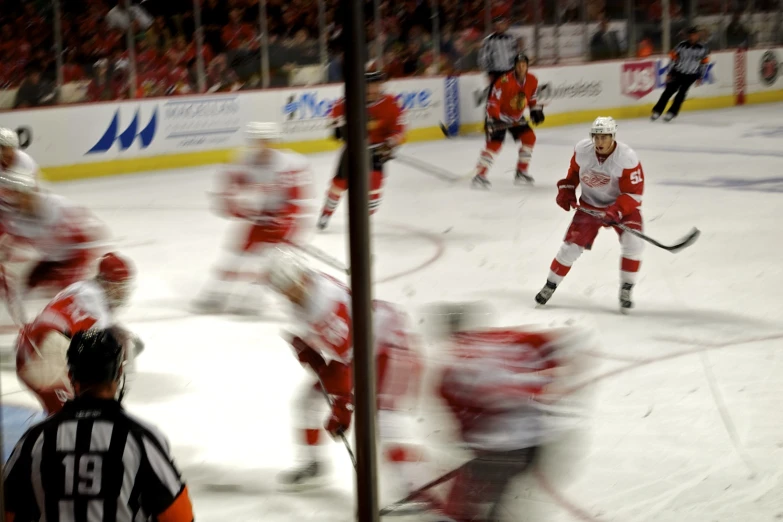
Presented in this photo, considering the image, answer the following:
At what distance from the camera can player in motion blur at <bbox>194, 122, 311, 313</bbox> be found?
5578mm

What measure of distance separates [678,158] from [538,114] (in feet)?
7.88

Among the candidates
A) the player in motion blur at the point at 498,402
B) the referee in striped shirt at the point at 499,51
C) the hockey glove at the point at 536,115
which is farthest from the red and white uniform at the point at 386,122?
the referee in striped shirt at the point at 499,51

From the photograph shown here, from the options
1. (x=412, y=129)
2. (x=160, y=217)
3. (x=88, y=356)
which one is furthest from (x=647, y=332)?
(x=412, y=129)

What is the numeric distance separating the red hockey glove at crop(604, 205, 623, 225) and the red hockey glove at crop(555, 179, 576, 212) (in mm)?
216

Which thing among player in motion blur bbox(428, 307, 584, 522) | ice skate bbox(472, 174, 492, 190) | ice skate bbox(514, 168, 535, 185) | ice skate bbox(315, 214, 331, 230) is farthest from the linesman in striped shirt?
player in motion blur bbox(428, 307, 584, 522)

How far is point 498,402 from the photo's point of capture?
2.61 meters

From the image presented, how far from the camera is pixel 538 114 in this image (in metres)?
10.1

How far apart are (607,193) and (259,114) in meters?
7.01

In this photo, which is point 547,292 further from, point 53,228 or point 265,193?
point 53,228

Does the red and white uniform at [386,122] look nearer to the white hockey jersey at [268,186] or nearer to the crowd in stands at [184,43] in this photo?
the white hockey jersey at [268,186]

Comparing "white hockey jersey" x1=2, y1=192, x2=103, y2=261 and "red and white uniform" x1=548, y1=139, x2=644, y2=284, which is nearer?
"white hockey jersey" x1=2, y1=192, x2=103, y2=261

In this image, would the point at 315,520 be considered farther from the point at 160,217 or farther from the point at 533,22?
the point at 533,22

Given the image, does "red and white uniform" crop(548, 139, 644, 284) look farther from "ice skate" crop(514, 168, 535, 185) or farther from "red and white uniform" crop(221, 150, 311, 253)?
"ice skate" crop(514, 168, 535, 185)

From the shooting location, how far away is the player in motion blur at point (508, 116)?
996 cm
